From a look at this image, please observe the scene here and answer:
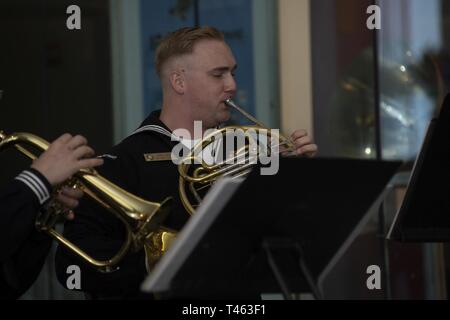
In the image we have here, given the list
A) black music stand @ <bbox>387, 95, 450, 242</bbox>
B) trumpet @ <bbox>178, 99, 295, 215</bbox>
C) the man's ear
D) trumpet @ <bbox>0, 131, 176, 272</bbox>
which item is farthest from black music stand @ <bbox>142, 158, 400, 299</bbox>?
the man's ear

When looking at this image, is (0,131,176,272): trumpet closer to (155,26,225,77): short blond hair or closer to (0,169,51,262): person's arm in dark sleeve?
(0,169,51,262): person's arm in dark sleeve

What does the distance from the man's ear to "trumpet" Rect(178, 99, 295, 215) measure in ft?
1.43

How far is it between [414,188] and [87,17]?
4.12 m

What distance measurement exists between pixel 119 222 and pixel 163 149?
0.39 metres

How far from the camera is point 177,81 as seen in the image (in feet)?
15.5

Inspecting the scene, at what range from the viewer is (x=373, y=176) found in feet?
10.4

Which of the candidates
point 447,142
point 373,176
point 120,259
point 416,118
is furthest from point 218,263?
point 416,118

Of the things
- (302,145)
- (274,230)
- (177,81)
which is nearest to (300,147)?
(302,145)

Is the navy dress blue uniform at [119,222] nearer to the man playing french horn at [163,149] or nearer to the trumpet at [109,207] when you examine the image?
the man playing french horn at [163,149]

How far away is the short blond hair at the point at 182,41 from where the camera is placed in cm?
470

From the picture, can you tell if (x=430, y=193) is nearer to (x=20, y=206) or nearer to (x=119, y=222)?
(x=119, y=222)

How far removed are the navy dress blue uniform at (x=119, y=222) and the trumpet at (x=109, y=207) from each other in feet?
0.95

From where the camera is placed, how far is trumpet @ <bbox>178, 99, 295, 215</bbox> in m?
4.21

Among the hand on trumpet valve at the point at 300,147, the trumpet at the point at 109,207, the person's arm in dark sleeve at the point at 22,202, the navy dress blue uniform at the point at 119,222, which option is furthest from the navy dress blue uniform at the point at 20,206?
the hand on trumpet valve at the point at 300,147
